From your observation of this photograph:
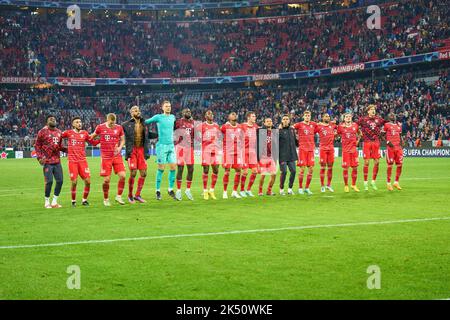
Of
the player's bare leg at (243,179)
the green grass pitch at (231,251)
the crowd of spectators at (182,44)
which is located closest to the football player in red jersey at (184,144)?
the player's bare leg at (243,179)

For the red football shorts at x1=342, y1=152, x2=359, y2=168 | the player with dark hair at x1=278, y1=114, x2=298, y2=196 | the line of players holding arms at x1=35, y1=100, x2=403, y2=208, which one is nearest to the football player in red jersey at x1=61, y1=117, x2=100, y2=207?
the line of players holding arms at x1=35, y1=100, x2=403, y2=208

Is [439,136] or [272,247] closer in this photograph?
[272,247]

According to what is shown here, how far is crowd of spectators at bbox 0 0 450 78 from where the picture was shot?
61688mm

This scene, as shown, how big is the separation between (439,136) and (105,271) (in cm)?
4085

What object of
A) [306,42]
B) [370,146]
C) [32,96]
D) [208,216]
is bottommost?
[208,216]

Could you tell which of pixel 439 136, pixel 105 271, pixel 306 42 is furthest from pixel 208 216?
pixel 306 42

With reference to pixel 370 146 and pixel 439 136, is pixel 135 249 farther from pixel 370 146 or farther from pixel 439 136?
pixel 439 136

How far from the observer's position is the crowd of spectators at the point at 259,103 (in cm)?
4755

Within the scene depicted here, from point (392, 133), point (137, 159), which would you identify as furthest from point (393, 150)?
point (137, 159)

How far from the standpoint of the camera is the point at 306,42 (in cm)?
6506

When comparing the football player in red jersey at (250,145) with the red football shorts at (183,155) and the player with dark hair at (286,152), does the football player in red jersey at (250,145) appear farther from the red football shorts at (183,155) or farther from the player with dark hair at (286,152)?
the red football shorts at (183,155)

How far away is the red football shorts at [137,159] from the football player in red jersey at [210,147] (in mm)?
1825

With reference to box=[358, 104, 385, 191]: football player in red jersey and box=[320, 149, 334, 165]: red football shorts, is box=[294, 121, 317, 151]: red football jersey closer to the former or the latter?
box=[320, 149, 334, 165]: red football shorts
